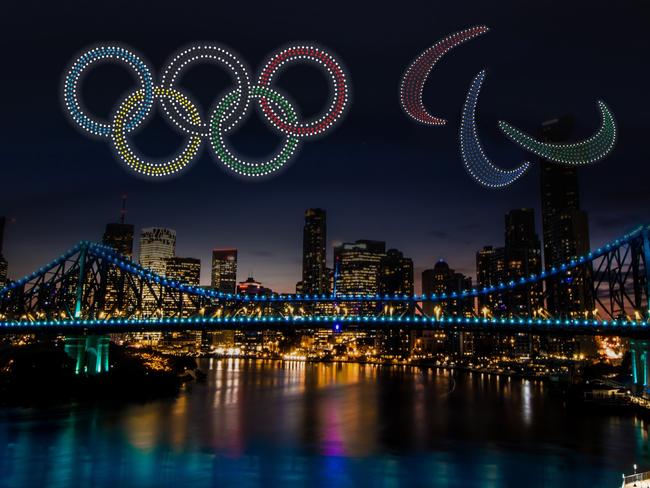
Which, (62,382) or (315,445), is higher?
(62,382)

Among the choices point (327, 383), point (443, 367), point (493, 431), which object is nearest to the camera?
point (493, 431)

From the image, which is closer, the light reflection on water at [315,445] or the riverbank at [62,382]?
the light reflection on water at [315,445]

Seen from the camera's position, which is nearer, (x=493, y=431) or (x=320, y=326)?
(x=493, y=431)

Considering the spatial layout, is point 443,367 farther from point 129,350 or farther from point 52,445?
point 52,445

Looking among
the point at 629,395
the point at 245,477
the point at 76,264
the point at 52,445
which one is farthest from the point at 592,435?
the point at 76,264

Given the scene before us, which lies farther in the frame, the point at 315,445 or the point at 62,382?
the point at 62,382

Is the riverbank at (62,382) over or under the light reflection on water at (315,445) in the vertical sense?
over

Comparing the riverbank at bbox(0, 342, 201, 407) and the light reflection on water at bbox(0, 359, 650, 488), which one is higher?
the riverbank at bbox(0, 342, 201, 407)

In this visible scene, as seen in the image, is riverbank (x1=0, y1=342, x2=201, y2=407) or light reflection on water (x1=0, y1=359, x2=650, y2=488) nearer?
light reflection on water (x1=0, y1=359, x2=650, y2=488)
